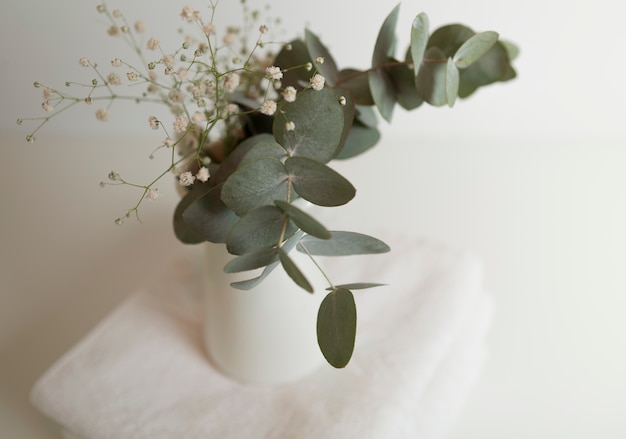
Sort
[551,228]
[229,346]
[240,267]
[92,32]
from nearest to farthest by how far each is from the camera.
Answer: [240,267] → [229,346] → [92,32] → [551,228]

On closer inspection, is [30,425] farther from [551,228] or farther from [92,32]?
[551,228]

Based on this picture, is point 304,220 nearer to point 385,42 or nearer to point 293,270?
point 293,270

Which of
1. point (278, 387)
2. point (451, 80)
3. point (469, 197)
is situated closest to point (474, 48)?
point (451, 80)

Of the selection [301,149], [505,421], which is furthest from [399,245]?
[301,149]

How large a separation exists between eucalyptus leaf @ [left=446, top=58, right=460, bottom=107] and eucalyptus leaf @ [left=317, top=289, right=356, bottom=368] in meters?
0.14

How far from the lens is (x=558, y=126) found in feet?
2.94

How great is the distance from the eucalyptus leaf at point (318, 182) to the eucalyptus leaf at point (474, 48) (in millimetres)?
125

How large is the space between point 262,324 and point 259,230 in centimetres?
13

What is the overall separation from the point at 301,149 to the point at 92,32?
0.33m

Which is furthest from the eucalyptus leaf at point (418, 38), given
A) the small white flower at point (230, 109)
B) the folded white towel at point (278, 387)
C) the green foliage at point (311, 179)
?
the folded white towel at point (278, 387)

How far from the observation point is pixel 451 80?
0.42 metres

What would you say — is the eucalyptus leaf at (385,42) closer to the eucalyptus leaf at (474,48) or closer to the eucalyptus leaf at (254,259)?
the eucalyptus leaf at (474,48)

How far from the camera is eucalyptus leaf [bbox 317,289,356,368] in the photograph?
1.15 feet

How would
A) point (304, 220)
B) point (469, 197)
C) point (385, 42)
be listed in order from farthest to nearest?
point (469, 197)
point (385, 42)
point (304, 220)
